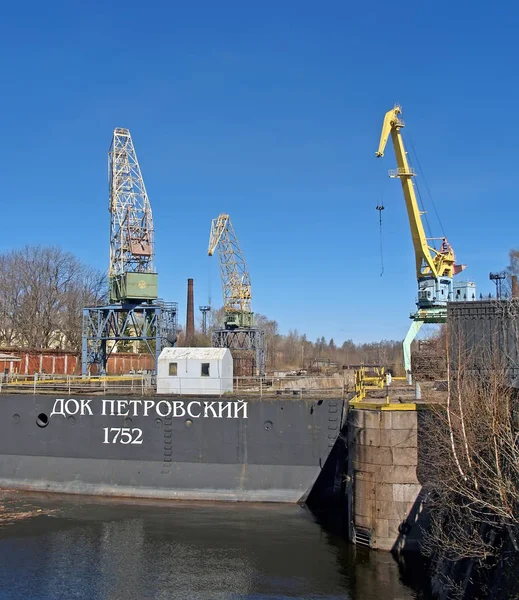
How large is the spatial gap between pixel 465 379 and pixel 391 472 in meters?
4.92

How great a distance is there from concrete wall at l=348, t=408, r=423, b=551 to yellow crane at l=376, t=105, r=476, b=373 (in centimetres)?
3560

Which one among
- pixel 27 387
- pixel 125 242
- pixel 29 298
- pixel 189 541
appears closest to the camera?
pixel 189 541

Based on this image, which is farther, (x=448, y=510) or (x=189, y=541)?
(x=189, y=541)

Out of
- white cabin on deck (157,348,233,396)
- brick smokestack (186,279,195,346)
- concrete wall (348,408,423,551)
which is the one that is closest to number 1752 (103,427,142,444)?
white cabin on deck (157,348,233,396)


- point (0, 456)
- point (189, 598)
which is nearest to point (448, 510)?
point (189, 598)

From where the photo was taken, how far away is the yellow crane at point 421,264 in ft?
185

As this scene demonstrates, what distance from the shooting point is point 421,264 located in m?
58.4

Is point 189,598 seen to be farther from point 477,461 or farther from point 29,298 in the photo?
point 29,298

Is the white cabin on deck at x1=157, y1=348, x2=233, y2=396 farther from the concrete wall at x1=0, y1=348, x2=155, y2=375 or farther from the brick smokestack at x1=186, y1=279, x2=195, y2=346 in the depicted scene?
the brick smokestack at x1=186, y1=279, x2=195, y2=346

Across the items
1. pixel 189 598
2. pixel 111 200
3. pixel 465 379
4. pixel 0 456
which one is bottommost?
pixel 189 598

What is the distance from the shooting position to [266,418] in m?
27.3

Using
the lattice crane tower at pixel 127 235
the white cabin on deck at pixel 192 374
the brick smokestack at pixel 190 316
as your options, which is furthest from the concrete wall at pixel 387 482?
the brick smokestack at pixel 190 316

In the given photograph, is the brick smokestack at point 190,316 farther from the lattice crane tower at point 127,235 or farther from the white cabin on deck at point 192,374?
the white cabin on deck at point 192,374

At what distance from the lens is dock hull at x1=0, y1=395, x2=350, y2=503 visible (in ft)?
88.6
